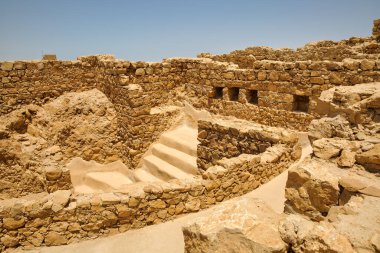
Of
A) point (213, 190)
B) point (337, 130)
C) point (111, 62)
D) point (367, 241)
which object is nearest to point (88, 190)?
point (111, 62)

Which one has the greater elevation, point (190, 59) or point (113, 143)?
point (190, 59)

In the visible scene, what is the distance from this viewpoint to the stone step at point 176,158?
8.24 meters

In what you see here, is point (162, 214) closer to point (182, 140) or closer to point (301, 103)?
point (182, 140)

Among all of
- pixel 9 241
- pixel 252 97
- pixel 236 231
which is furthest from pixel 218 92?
pixel 236 231

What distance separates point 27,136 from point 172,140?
4.57 m

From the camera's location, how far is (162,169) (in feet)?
28.5

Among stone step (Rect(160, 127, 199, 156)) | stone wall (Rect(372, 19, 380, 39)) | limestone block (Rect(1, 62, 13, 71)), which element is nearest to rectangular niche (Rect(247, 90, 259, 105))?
stone step (Rect(160, 127, 199, 156))

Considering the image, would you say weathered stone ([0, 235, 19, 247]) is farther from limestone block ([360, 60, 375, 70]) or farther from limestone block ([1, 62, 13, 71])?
limestone block ([360, 60, 375, 70])

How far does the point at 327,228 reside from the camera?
7.81 feet

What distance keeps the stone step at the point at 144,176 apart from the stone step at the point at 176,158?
24.3 inches

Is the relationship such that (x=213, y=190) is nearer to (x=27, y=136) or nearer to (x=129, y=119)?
(x=129, y=119)

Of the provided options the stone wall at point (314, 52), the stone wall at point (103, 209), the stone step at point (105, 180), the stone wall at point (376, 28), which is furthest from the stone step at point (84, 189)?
the stone wall at point (376, 28)

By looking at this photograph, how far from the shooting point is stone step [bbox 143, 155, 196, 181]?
8211mm

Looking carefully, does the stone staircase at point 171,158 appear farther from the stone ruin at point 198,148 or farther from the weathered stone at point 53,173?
the weathered stone at point 53,173
